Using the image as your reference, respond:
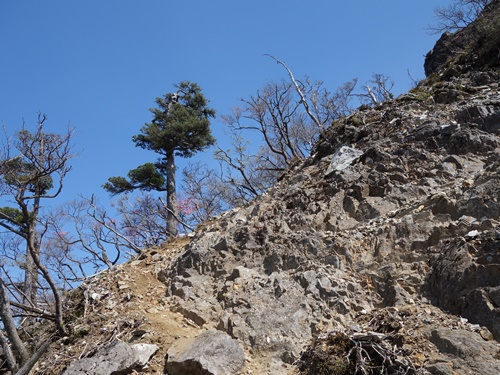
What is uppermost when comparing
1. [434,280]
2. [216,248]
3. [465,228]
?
[216,248]

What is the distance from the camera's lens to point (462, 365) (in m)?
3.41

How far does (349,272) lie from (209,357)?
2.03 metres

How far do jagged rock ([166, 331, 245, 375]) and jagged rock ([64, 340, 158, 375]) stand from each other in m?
0.30

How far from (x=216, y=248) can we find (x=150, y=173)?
11147 mm

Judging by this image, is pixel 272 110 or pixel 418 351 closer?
pixel 418 351

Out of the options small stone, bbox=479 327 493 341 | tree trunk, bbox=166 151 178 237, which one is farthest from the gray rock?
tree trunk, bbox=166 151 178 237

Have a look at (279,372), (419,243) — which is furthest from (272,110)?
(279,372)

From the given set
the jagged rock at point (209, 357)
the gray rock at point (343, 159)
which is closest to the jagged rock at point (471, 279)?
the jagged rock at point (209, 357)

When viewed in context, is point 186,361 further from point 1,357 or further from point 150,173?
point 150,173

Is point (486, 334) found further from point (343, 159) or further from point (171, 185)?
point (171, 185)

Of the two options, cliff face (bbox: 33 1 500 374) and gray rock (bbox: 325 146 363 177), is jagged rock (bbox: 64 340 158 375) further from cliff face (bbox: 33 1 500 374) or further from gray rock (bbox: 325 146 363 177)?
gray rock (bbox: 325 146 363 177)

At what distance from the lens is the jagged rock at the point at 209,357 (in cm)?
407

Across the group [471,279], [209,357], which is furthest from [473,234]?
[209,357]

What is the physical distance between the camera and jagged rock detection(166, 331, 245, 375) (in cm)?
407
